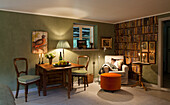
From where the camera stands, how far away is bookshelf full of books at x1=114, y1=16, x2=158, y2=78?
4.55 m

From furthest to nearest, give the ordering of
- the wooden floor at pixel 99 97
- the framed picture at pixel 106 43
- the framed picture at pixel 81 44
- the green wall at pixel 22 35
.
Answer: the framed picture at pixel 106 43 < the framed picture at pixel 81 44 < the green wall at pixel 22 35 < the wooden floor at pixel 99 97

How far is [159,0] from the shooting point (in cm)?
307

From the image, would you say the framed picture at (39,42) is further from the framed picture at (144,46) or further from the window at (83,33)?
the framed picture at (144,46)

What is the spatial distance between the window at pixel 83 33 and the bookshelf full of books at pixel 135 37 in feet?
3.75

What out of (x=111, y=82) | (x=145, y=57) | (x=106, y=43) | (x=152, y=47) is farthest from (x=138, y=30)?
(x=111, y=82)

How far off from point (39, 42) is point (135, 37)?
3.46 m

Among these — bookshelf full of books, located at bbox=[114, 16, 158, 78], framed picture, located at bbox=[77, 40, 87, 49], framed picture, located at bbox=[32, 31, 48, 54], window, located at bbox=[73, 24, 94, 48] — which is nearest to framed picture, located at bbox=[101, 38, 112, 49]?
bookshelf full of books, located at bbox=[114, 16, 158, 78]

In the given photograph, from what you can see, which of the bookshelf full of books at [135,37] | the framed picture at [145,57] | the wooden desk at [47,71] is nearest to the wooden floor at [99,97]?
the wooden desk at [47,71]

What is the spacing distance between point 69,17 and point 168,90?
3.99 m

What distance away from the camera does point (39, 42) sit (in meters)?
4.31

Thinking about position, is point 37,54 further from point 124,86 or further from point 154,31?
point 154,31

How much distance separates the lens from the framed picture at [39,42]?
13.9 feet

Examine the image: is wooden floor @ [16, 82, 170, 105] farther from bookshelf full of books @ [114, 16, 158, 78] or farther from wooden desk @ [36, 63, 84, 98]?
bookshelf full of books @ [114, 16, 158, 78]

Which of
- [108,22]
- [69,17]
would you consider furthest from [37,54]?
[108,22]
